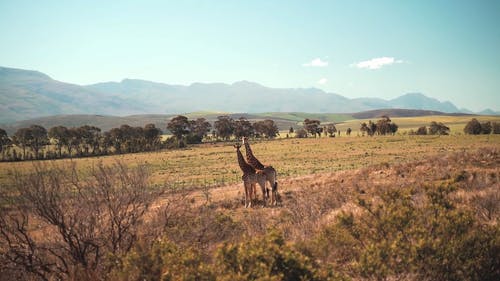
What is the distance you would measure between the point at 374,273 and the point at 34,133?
97.1 m

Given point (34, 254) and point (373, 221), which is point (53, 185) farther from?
point (373, 221)

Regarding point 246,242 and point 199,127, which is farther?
point 199,127

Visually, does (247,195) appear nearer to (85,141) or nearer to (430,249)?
(430,249)

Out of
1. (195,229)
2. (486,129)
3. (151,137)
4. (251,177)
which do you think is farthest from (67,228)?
(486,129)

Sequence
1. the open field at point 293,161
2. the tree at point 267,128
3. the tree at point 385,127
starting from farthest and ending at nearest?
the tree at point 267,128
the tree at point 385,127
the open field at point 293,161

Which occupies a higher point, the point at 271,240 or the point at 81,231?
the point at 271,240

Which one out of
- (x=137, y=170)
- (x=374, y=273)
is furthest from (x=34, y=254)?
(x=374, y=273)

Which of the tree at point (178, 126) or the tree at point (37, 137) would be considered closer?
the tree at point (37, 137)

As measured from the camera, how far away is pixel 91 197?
310 inches

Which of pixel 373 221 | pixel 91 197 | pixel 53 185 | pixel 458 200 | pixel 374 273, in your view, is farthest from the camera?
pixel 458 200

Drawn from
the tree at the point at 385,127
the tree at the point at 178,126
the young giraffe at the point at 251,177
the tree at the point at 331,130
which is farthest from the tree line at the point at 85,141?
the young giraffe at the point at 251,177

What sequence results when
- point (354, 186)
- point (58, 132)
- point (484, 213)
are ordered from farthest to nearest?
point (58, 132) → point (354, 186) → point (484, 213)

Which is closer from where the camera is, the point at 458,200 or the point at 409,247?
the point at 409,247

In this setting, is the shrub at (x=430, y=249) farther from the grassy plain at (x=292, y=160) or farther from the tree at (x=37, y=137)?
the tree at (x=37, y=137)
